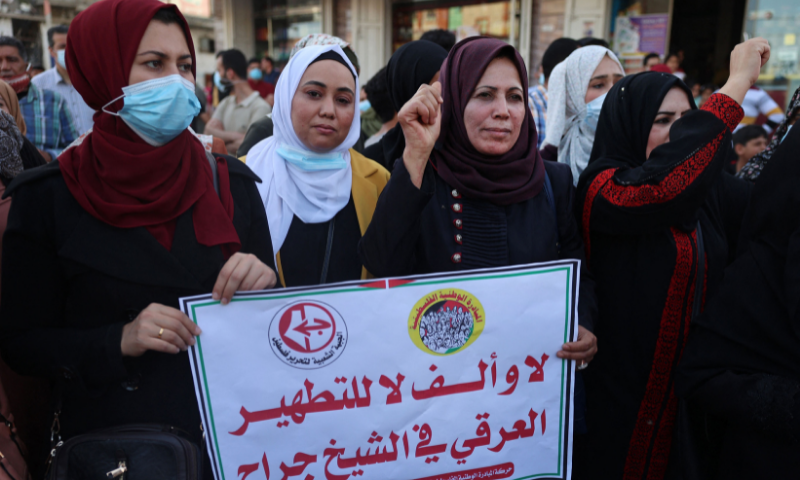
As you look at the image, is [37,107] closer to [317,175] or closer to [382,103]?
[382,103]

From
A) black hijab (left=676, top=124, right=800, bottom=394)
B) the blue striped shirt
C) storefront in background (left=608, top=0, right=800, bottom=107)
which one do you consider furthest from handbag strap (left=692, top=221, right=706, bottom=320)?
storefront in background (left=608, top=0, right=800, bottom=107)

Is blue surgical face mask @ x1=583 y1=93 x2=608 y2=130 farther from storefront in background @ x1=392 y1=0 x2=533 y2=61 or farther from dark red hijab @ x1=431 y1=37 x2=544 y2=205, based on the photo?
storefront in background @ x1=392 y1=0 x2=533 y2=61

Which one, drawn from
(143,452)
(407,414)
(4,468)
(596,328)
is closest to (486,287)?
(407,414)

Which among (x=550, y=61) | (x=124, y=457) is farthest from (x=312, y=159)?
(x=550, y=61)

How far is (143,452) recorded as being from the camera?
1.27 meters

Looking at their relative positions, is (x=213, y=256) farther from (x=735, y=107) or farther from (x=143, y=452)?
(x=735, y=107)

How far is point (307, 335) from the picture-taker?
4.60 ft

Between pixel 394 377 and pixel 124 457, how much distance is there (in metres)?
0.67

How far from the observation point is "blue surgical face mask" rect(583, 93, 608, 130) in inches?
113

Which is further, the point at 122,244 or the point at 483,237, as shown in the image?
the point at 483,237

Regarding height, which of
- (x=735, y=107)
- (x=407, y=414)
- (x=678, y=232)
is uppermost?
(x=735, y=107)

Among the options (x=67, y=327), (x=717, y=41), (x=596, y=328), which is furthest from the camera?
(x=717, y=41)

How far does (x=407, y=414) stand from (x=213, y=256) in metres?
0.67

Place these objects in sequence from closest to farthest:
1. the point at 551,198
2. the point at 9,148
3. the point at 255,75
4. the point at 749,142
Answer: the point at 551,198
the point at 9,148
the point at 749,142
the point at 255,75
